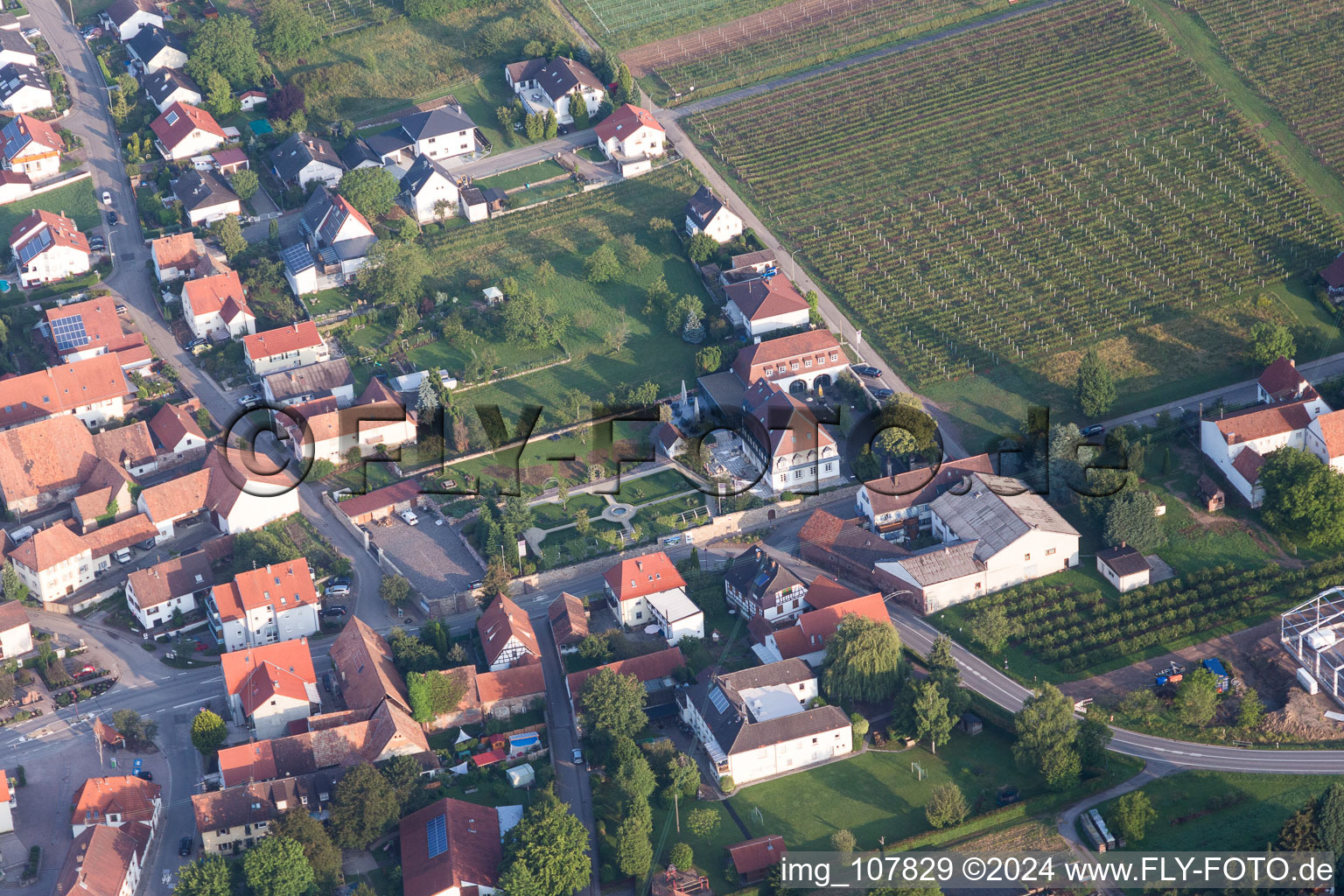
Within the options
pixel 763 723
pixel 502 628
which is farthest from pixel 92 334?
pixel 763 723

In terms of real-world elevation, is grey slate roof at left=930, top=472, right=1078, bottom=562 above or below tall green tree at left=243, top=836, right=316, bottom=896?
above

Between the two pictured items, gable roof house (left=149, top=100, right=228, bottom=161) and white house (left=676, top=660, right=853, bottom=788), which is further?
gable roof house (left=149, top=100, right=228, bottom=161)

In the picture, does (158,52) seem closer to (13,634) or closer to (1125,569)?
(13,634)

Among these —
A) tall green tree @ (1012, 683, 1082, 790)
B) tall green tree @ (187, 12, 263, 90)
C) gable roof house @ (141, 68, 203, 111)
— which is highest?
tall green tree @ (187, 12, 263, 90)

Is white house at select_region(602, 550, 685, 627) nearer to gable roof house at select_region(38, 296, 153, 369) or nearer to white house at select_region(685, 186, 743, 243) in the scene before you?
white house at select_region(685, 186, 743, 243)

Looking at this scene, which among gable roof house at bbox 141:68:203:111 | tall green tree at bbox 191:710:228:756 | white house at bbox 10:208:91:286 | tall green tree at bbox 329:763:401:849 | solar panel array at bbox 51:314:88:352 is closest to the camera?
tall green tree at bbox 329:763:401:849

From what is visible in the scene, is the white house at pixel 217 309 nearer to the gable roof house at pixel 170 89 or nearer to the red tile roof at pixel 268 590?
the red tile roof at pixel 268 590

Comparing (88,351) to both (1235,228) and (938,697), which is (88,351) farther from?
(1235,228)

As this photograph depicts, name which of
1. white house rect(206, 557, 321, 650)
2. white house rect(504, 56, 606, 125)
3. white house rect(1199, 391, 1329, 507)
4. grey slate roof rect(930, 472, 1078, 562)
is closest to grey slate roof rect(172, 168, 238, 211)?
white house rect(504, 56, 606, 125)
